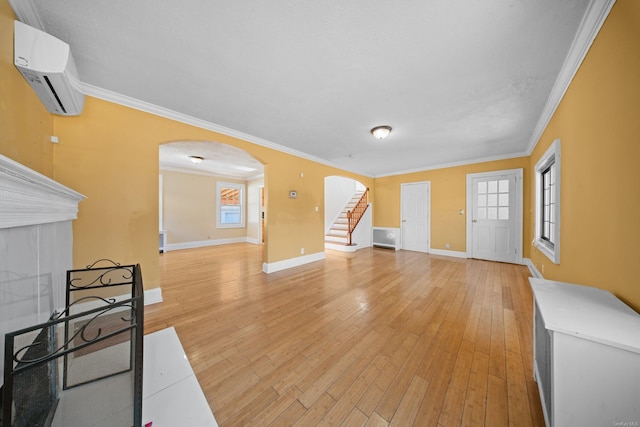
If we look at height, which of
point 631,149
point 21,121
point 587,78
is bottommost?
point 631,149

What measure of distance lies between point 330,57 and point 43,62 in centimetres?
211

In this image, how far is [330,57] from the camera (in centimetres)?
173

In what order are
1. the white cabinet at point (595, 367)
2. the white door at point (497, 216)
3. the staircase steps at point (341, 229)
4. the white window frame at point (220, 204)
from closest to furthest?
the white cabinet at point (595, 367)
the white door at point (497, 216)
the staircase steps at point (341, 229)
the white window frame at point (220, 204)

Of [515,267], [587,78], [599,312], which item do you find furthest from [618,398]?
[515,267]

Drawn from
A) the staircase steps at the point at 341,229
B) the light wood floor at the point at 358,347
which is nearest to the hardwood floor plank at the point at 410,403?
the light wood floor at the point at 358,347

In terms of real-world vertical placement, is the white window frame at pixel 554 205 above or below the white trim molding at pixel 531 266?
above

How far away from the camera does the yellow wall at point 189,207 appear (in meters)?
5.88

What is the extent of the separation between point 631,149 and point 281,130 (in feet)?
11.0

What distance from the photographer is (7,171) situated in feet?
2.90

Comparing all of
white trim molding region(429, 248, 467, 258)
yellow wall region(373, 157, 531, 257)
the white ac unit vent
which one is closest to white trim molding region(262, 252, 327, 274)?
the white ac unit vent

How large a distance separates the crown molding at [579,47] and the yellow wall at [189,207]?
7592 millimetres

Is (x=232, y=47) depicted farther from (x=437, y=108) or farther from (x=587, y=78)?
(x=587, y=78)

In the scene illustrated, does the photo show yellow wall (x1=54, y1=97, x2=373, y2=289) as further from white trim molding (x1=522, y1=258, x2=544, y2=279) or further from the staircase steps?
white trim molding (x1=522, y1=258, x2=544, y2=279)

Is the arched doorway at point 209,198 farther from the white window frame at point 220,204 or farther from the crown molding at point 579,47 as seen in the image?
the crown molding at point 579,47
